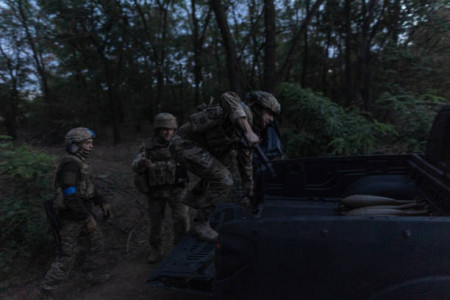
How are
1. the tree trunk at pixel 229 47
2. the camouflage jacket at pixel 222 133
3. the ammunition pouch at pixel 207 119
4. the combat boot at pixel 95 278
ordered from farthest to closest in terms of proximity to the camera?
1. the tree trunk at pixel 229 47
2. the combat boot at pixel 95 278
3. the ammunition pouch at pixel 207 119
4. the camouflage jacket at pixel 222 133

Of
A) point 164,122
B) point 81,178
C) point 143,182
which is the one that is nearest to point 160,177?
point 143,182

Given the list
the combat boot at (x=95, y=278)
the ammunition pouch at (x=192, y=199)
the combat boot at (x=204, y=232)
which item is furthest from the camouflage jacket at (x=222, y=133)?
the combat boot at (x=95, y=278)

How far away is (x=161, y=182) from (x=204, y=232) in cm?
89

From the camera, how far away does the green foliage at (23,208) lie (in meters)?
3.67

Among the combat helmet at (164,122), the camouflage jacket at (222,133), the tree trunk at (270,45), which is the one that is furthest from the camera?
the tree trunk at (270,45)

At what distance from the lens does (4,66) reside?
8141 mm

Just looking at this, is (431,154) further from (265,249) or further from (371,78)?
(371,78)

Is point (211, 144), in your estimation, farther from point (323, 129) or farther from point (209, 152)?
point (323, 129)

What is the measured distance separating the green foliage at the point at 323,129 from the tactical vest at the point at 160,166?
337cm

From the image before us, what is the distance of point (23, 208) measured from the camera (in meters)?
3.80

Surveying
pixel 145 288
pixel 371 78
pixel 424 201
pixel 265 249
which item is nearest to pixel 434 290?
pixel 265 249

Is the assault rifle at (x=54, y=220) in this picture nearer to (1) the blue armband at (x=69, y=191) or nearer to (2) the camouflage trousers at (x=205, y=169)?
(1) the blue armband at (x=69, y=191)

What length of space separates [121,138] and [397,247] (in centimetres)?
1039

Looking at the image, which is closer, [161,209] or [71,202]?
[71,202]
